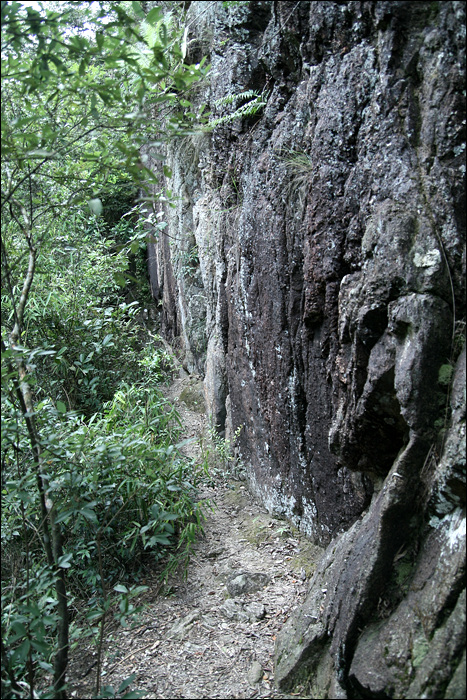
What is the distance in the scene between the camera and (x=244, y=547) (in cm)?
441

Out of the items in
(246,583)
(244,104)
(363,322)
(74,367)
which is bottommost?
(246,583)

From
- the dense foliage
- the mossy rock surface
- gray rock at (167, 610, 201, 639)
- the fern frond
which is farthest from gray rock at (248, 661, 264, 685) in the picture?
the fern frond

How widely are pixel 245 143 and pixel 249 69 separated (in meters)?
0.73

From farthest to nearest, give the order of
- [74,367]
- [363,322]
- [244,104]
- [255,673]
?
[74,367], [244,104], [255,673], [363,322]

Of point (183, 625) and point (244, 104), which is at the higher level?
point (244, 104)

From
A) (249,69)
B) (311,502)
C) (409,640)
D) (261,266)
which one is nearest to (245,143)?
(249,69)

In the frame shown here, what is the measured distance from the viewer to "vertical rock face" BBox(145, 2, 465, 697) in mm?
2617

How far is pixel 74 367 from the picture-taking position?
6082mm

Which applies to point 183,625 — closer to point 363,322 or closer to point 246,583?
point 246,583

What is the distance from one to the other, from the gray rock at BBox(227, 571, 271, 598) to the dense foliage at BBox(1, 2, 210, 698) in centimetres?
48

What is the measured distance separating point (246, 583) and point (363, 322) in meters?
2.15

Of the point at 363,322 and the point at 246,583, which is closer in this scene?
the point at 363,322

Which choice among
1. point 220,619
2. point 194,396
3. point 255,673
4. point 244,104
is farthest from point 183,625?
point 244,104

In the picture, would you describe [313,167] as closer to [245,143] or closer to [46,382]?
[245,143]
